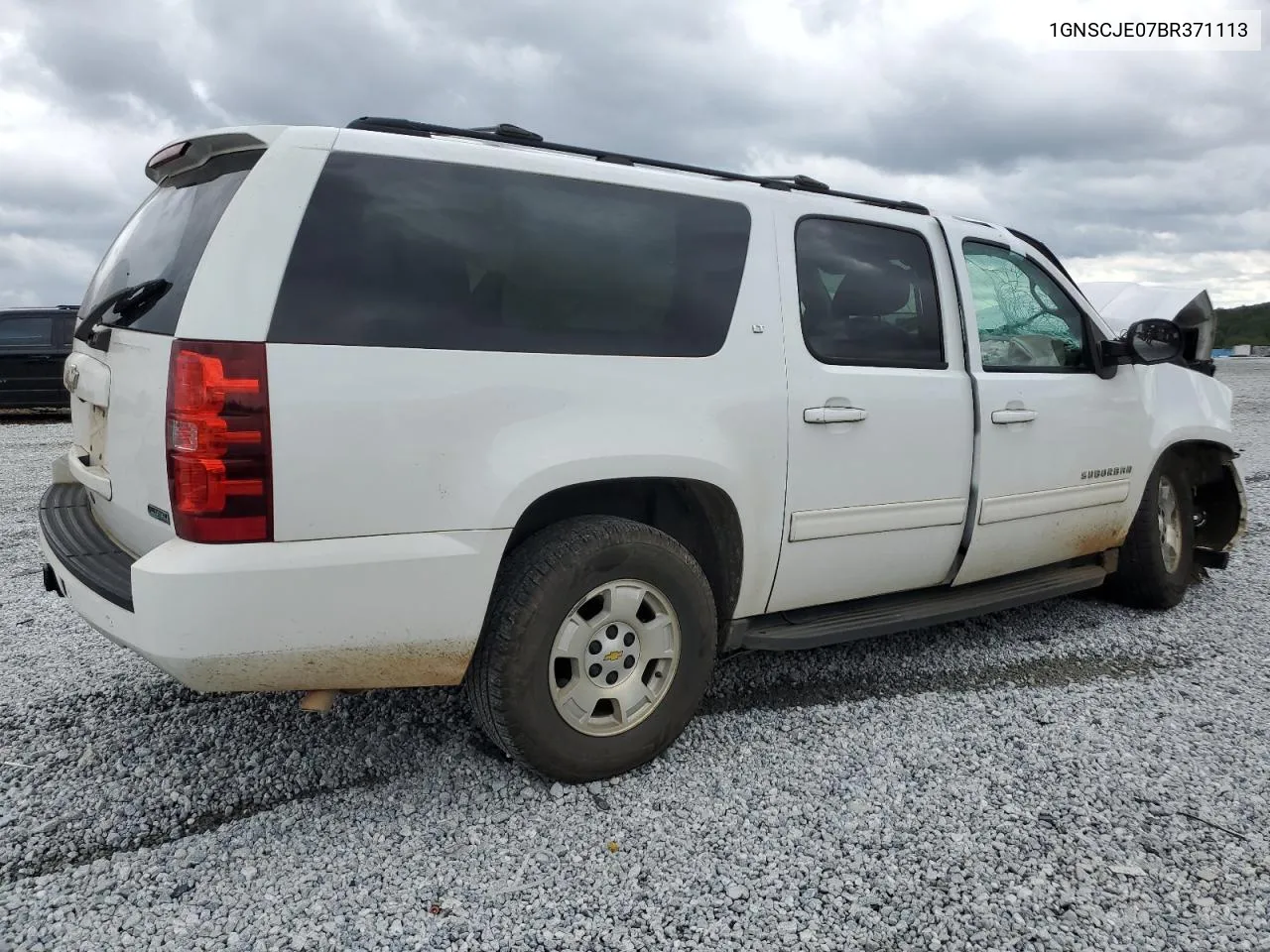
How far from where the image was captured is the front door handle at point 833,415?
3.18m

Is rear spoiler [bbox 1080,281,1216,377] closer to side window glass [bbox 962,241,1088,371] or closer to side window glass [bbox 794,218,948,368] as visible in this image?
side window glass [bbox 962,241,1088,371]

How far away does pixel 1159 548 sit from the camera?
15.3 ft

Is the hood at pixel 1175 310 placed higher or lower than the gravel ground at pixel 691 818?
higher

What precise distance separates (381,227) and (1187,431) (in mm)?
4111

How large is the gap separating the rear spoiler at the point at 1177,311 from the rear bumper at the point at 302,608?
3998 mm

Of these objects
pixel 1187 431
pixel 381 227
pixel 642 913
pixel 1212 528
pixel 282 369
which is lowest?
pixel 642 913

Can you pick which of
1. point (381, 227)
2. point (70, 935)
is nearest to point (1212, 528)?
point (381, 227)

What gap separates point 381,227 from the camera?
248 centimetres

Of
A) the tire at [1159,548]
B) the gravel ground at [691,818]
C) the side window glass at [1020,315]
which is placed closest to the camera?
the gravel ground at [691,818]

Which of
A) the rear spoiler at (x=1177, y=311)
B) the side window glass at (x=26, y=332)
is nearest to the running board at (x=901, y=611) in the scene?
the rear spoiler at (x=1177, y=311)

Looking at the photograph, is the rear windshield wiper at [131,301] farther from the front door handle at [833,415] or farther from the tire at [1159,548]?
the tire at [1159,548]

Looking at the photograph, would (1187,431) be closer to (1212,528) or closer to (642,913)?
(1212,528)

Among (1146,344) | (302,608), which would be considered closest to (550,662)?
(302,608)

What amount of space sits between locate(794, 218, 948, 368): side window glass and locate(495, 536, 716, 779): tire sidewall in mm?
967
